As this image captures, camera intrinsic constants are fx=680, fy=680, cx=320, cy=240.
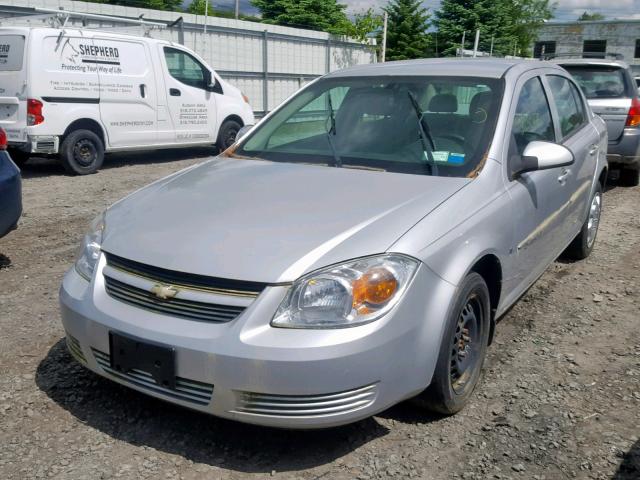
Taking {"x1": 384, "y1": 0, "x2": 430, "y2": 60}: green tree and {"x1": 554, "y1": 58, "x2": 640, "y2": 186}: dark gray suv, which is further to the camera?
{"x1": 384, "y1": 0, "x2": 430, "y2": 60}: green tree

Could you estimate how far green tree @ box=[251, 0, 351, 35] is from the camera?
33.1 metres

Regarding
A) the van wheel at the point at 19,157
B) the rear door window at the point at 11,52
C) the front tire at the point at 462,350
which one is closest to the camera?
the front tire at the point at 462,350

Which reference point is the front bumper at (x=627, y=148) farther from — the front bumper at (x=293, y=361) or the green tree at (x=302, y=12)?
the green tree at (x=302, y=12)

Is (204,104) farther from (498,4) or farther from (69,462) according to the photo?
(498,4)

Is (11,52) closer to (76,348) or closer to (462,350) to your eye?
(76,348)

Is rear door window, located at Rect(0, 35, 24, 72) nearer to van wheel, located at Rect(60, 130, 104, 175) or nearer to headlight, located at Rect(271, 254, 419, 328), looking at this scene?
van wheel, located at Rect(60, 130, 104, 175)

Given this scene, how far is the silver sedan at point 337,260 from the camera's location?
258 cm

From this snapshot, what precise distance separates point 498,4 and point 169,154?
87.6ft

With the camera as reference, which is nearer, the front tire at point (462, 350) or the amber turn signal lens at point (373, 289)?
the amber turn signal lens at point (373, 289)

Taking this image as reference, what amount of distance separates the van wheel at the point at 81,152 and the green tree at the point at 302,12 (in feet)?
80.6

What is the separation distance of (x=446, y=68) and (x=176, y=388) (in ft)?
8.41

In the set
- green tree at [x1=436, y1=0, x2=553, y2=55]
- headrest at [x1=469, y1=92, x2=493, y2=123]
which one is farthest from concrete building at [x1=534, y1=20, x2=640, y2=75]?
headrest at [x1=469, y1=92, x2=493, y2=123]

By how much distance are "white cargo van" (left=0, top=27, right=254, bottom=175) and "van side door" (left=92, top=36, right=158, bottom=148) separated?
1 centimetres

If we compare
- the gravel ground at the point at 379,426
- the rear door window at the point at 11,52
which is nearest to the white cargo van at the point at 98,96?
the rear door window at the point at 11,52
